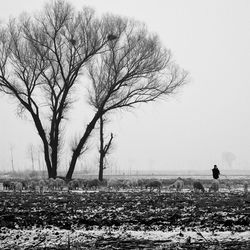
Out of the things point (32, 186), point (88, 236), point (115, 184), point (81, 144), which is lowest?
point (88, 236)

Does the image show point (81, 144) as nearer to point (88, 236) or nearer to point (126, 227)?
point (126, 227)

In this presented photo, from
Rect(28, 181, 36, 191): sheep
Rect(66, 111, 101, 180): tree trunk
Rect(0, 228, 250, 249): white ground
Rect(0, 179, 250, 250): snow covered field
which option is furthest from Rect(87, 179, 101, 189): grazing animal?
Rect(0, 228, 250, 249): white ground

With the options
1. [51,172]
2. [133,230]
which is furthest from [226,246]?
[51,172]

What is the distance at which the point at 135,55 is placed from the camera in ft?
97.1

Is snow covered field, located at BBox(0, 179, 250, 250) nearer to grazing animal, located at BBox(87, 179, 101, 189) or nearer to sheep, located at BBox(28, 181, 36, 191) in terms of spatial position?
sheep, located at BBox(28, 181, 36, 191)

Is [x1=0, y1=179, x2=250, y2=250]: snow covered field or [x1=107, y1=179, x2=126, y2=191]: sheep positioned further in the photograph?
Result: [x1=107, y1=179, x2=126, y2=191]: sheep

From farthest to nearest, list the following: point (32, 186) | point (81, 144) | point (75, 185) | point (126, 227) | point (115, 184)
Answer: point (81, 144) < point (115, 184) < point (75, 185) < point (32, 186) < point (126, 227)

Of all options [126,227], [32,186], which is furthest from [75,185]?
[126,227]

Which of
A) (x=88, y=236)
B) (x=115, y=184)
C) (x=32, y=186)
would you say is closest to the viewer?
(x=88, y=236)

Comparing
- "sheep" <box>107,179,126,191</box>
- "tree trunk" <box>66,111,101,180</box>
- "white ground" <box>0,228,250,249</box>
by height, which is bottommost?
"white ground" <box>0,228,250,249</box>

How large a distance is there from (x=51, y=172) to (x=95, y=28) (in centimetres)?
1034

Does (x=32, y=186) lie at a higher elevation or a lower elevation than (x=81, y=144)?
lower

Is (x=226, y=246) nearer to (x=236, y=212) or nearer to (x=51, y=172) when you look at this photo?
(x=236, y=212)

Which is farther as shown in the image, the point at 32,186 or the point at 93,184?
the point at 93,184
